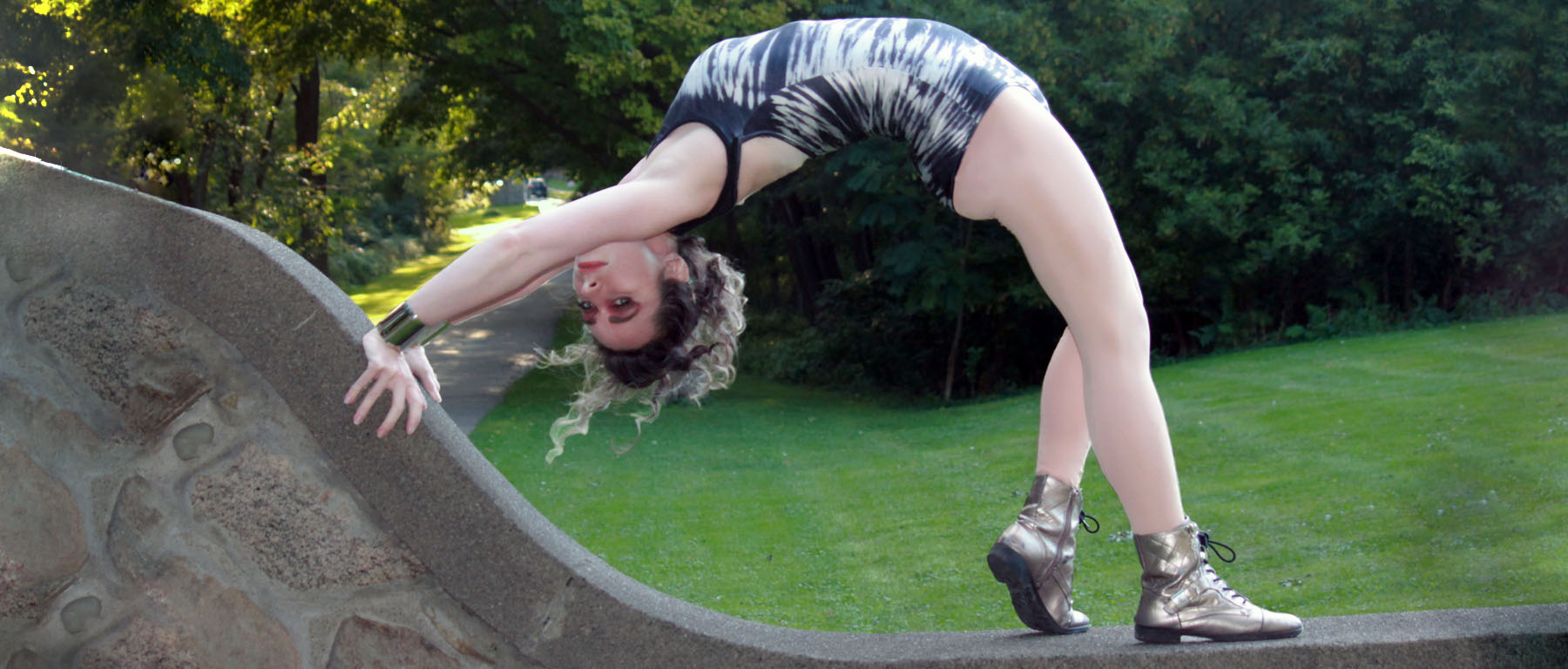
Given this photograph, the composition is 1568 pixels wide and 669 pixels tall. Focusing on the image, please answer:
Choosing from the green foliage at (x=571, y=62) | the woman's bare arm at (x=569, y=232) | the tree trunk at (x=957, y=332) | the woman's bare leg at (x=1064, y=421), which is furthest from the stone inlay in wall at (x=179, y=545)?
the tree trunk at (x=957, y=332)

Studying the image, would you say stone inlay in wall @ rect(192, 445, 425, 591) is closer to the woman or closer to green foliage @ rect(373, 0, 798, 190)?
the woman

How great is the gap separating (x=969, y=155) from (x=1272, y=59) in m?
15.0

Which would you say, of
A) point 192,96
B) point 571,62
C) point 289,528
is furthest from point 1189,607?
A: point 192,96

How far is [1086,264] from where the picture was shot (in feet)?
8.71

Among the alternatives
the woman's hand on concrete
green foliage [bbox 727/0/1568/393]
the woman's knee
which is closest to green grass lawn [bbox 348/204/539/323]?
green foliage [bbox 727/0/1568/393]

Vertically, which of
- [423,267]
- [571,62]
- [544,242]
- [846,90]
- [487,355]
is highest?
[846,90]

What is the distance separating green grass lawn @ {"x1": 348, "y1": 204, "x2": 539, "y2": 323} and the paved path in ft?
4.11

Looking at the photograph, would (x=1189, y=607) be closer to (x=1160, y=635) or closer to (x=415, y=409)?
(x=1160, y=635)

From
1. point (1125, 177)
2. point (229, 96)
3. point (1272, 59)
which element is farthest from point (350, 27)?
point (1272, 59)

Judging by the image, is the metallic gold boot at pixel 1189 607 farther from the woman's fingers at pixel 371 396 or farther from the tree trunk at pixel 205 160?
the tree trunk at pixel 205 160

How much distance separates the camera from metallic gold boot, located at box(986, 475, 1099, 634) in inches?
112

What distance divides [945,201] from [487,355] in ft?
58.0

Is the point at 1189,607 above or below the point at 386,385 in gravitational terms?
below

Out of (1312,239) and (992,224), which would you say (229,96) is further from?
(1312,239)
